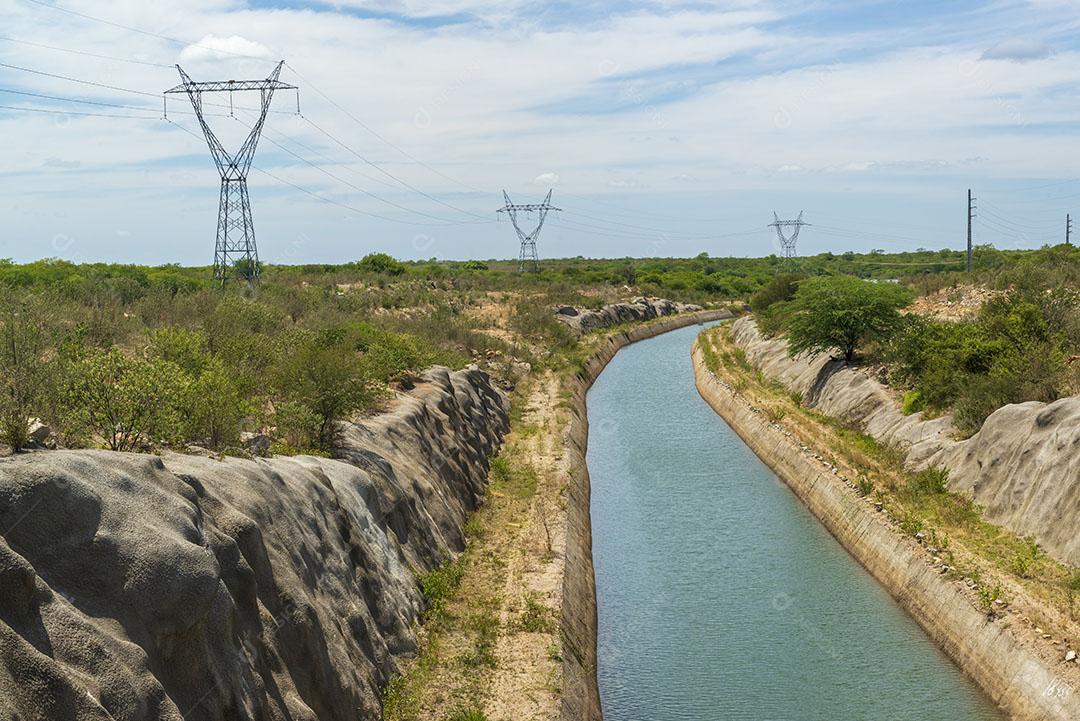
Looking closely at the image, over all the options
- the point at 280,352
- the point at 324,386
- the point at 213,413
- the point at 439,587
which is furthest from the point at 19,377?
the point at 280,352

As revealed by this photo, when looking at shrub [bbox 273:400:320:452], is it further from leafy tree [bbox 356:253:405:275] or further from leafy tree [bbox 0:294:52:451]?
leafy tree [bbox 356:253:405:275]

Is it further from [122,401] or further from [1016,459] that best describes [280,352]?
[1016,459]

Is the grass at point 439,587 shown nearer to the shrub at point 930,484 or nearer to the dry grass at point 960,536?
the dry grass at point 960,536

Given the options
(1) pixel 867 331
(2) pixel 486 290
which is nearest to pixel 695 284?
(2) pixel 486 290

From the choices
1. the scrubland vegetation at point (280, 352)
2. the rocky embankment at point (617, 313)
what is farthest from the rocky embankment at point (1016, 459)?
the rocky embankment at point (617, 313)

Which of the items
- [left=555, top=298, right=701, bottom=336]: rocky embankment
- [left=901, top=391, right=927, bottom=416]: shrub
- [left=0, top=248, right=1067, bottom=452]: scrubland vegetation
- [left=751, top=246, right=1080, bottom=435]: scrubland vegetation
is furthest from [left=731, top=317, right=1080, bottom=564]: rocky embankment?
[left=555, top=298, right=701, bottom=336]: rocky embankment
